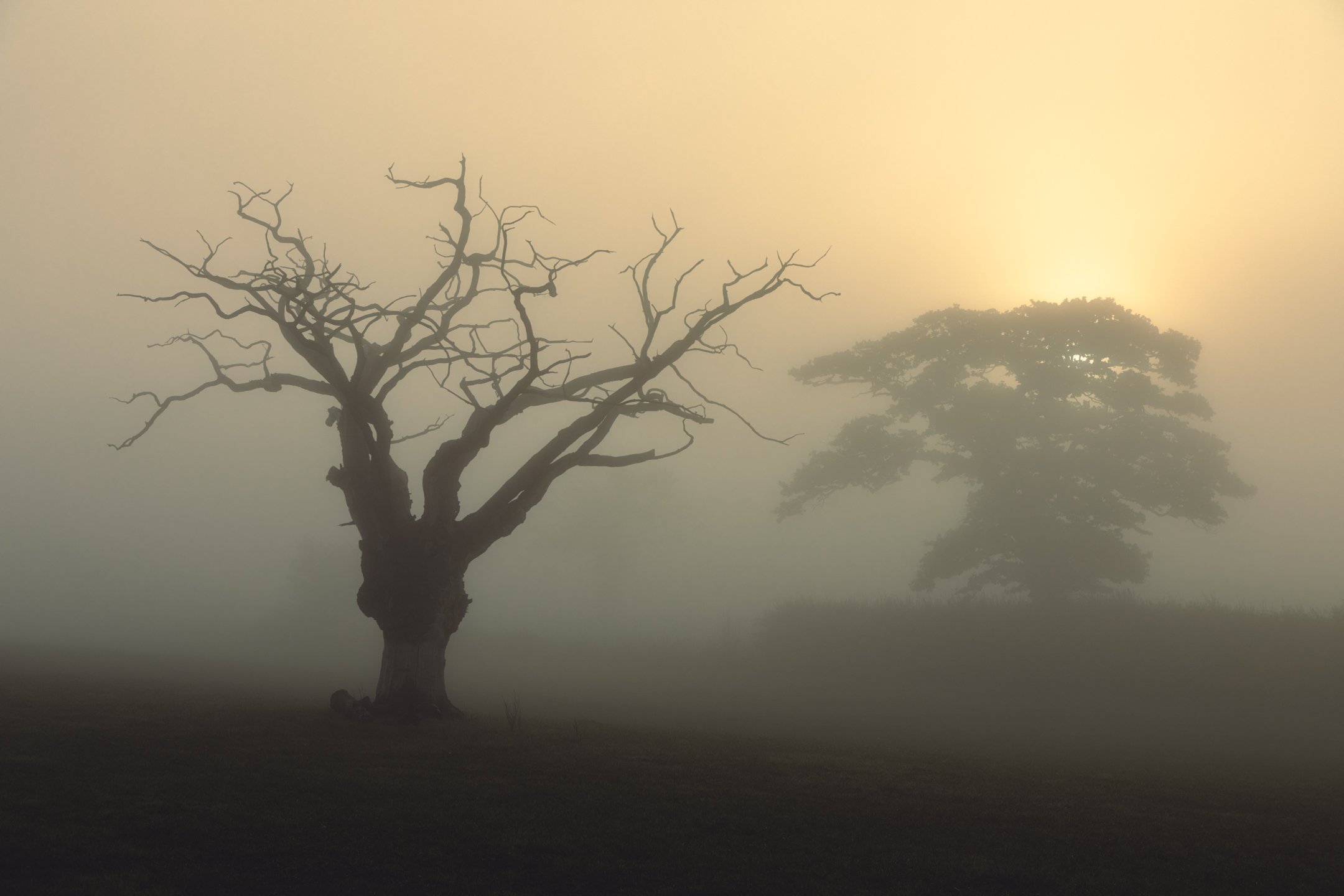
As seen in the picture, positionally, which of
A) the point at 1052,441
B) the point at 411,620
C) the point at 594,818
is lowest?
the point at 594,818

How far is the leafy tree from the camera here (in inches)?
1115

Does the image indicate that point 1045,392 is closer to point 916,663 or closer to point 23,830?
point 916,663

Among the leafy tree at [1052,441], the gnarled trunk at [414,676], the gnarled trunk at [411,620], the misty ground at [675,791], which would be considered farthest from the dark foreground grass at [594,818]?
the leafy tree at [1052,441]

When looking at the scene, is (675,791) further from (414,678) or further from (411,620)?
(411,620)

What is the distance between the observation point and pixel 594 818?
302 inches

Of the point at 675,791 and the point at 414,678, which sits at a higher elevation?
the point at 414,678

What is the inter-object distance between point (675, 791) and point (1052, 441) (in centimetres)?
2431

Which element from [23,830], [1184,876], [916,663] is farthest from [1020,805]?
[916,663]

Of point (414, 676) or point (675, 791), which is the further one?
point (414, 676)

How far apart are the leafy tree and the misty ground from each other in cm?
567

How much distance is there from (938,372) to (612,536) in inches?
1276

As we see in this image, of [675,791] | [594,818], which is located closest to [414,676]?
[675,791]

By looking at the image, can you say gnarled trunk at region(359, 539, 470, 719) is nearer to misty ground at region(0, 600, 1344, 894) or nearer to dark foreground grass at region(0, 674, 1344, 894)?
misty ground at region(0, 600, 1344, 894)

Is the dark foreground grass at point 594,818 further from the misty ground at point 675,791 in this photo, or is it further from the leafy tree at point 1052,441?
the leafy tree at point 1052,441
